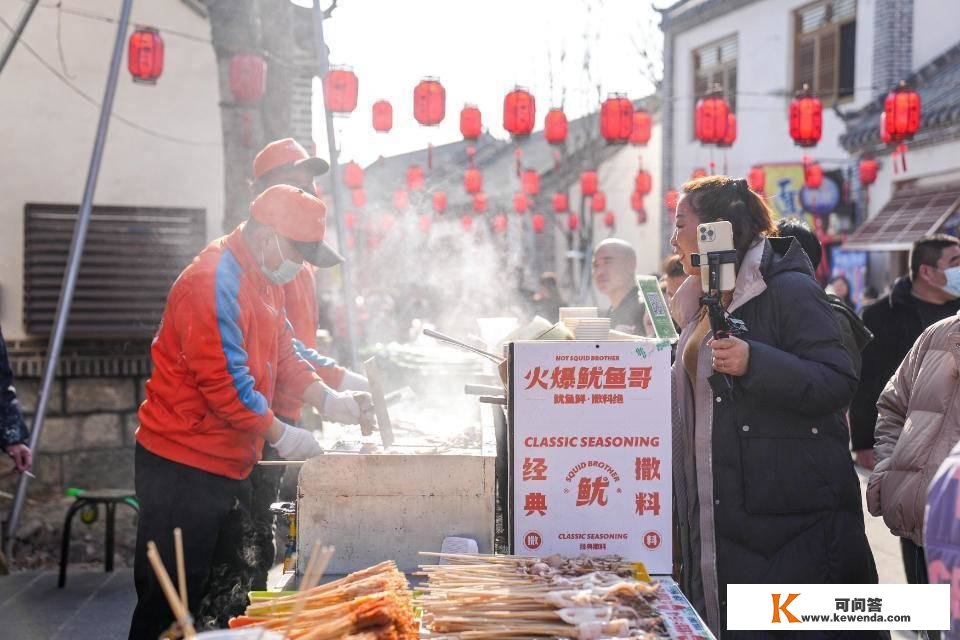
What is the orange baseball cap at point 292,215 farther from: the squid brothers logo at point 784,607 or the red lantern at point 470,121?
the red lantern at point 470,121

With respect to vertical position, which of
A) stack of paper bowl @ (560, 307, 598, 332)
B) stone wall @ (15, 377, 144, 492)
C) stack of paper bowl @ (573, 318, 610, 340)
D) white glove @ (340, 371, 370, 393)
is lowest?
stone wall @ (15, 377, 144, 492)

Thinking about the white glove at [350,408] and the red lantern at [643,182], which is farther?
the red lantern at [643,182]

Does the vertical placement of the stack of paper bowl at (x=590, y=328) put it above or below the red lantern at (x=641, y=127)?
below

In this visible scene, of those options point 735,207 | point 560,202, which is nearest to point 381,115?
point 735,207

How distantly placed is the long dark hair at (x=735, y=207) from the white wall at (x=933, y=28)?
51.4 ft

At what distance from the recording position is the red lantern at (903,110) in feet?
45.0

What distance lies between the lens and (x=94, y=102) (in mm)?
9117

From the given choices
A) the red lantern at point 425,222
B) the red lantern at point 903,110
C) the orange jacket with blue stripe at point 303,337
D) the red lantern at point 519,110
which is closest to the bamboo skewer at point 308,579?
the orange jacket with blue stripe at point 303,337

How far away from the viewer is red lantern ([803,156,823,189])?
60.9 ft

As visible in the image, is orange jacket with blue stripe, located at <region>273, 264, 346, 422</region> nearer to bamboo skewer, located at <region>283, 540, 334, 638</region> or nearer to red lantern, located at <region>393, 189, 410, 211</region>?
bamboo skewer, located at <region>283, 540, 334, 638</region>

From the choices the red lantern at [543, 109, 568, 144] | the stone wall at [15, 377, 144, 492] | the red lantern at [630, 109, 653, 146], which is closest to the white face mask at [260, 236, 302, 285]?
the stone wall at [15, 377, 144, 492]

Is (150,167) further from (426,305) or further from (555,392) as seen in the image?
(426,305)

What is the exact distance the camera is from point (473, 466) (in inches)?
116

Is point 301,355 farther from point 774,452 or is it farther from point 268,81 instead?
point 268,81
